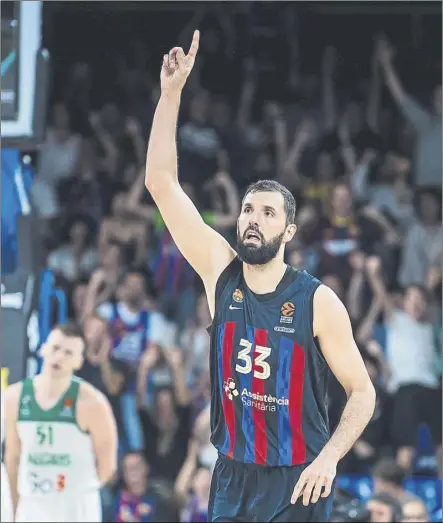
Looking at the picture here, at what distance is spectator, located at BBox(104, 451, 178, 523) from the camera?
798cm

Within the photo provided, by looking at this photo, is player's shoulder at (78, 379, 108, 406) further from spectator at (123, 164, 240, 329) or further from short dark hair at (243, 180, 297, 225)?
short dark hair at (243, 180, 297, 225)

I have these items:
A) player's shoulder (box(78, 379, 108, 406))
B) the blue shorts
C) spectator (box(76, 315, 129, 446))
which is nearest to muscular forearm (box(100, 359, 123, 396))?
spectator (box(76, 315, 129, 446))

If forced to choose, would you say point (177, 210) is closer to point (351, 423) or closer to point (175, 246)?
point (351, 423)

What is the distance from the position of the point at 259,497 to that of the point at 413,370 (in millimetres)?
4368

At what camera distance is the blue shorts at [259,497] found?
4879 mm

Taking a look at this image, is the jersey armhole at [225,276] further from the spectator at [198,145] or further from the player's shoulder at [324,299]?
the spectator at [198,145]

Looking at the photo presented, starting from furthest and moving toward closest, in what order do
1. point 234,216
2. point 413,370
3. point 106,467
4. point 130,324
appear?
point 234,216
point 130,324
point 413,370
point 106,467

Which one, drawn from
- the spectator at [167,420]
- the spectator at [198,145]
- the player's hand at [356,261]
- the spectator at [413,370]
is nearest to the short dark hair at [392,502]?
the spectator at [413,370]

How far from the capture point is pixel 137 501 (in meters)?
8.01

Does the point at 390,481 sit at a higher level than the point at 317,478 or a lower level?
lower

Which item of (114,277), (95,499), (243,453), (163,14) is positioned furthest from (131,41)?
(243,453)

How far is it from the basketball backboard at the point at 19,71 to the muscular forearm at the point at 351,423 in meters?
3.44

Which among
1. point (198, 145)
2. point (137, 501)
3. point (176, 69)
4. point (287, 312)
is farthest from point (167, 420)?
point (176, 69)

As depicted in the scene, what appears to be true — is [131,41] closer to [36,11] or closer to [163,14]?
[163,14]
